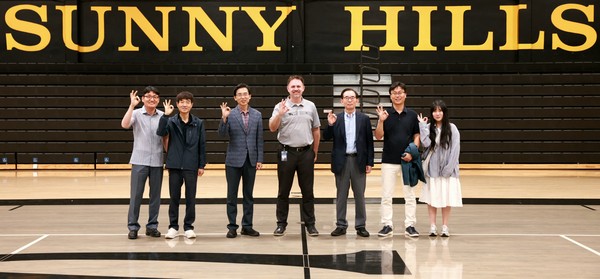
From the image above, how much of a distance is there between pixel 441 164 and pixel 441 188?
0.24 m

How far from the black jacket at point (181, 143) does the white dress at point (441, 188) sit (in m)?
2.29

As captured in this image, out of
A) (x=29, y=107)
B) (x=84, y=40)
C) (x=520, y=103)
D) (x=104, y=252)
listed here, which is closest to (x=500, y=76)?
(x=520, y=103)

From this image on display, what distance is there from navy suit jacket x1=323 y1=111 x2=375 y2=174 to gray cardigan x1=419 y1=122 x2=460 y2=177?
1.78 feet

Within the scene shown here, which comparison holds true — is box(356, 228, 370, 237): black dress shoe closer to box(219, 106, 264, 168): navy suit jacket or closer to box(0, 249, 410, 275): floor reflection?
box(0, 249, 410, 275): floor reflection

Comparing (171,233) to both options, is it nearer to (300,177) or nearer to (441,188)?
(300,177)

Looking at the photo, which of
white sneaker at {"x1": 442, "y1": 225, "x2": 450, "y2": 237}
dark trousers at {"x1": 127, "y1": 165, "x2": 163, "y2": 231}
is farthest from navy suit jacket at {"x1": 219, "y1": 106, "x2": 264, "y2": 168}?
white sneaker at {"x1": 442, "y1": 225, "x2": 450, "y2": 237}

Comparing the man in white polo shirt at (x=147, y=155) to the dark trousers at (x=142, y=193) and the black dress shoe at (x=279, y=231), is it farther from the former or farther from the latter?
the black dress shoe at (x=279, y=231)

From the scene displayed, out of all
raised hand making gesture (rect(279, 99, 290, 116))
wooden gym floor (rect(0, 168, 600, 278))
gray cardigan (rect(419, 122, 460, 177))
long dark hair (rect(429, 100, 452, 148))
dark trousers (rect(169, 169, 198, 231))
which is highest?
raised hand making gesture (rect(279, 99, 290, 116))

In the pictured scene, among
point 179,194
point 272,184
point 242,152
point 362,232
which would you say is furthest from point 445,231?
point 272,184

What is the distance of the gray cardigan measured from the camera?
7547mm

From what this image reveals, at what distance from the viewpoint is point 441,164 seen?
24.9 ft

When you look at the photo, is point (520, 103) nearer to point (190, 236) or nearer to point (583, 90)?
point (583, 90)

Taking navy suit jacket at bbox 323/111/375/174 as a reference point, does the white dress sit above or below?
below

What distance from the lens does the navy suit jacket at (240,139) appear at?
302 inches
